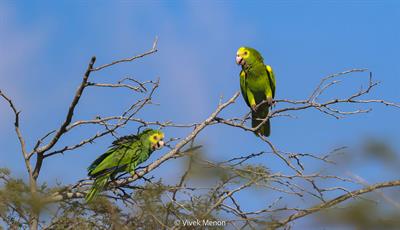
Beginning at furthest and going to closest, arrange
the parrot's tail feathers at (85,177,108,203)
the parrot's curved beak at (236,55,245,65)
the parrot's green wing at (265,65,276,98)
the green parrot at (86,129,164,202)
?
the parrot's green wing at (265,65,276,98), the parrot's curved beak at (236,55,245,65), the green parrot at (86,129,164,202), the parrot's tail feathers at (85,177,108,203)

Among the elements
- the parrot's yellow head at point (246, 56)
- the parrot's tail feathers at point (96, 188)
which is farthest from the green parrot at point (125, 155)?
the parrot's yellow head at point (246, 56)

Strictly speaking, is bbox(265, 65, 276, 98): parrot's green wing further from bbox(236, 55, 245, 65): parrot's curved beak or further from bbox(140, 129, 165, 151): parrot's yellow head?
bbox(140, 129, 165, 151): parrot's yellow head

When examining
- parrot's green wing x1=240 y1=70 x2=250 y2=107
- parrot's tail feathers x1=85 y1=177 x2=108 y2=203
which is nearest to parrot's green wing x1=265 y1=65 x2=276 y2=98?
parrot's green wing x1=240 y1=70 x2=250 y2=107

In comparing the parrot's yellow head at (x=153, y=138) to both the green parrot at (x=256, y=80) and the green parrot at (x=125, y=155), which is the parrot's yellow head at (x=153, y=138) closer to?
the green parrot at (x=125, y=155)

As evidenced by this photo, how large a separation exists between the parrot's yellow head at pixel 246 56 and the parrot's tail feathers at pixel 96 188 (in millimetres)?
3982

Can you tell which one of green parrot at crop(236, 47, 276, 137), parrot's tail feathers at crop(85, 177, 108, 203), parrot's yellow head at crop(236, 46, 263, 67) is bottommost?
parrot's tail feathers at crop(85, 177, 108, 203)

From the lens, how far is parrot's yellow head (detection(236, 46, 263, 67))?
10180 millimetres

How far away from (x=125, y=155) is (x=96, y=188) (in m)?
0.64

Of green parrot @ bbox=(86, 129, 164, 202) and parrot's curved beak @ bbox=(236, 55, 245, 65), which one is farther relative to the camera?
parrot's curved beak @ bbox=(236, 55, 245, 65)

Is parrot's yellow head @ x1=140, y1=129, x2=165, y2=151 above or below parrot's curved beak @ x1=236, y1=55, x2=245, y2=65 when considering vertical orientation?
below

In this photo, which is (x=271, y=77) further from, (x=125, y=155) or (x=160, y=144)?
(x=125, y=155)

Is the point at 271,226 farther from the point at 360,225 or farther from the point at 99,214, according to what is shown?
the point at 99,214

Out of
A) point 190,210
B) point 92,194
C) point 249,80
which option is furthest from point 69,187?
point 249,80

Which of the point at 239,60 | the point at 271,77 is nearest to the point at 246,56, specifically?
the point at 239,60
